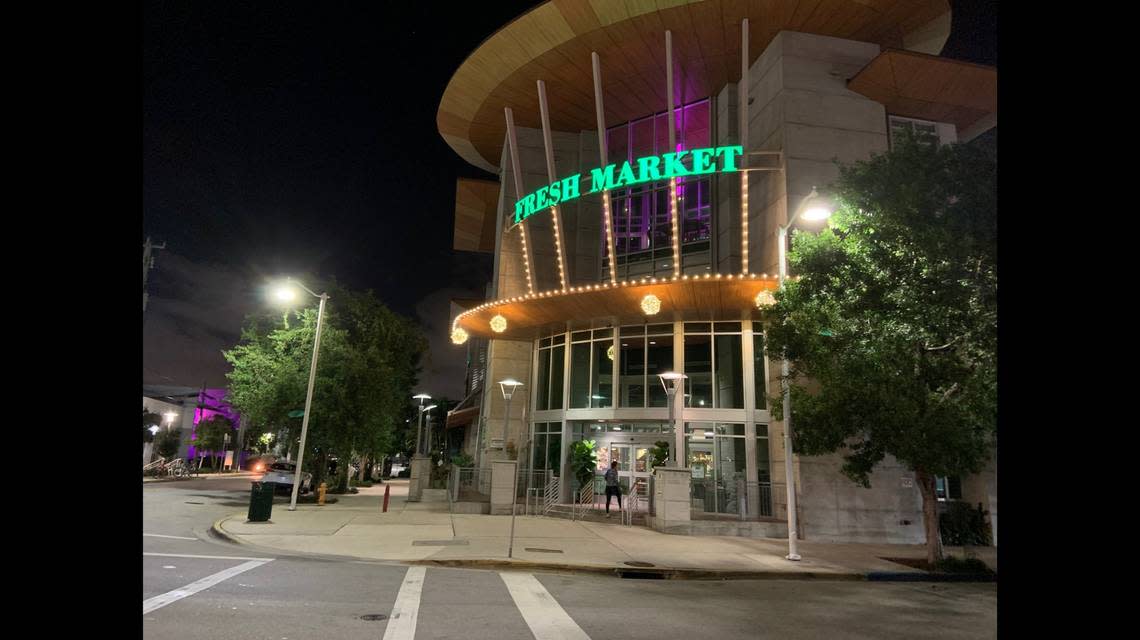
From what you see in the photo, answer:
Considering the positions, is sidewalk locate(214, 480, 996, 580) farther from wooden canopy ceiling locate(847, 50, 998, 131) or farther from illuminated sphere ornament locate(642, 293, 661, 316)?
wooden canopy ceiling locate(847, 50, 998, 131)

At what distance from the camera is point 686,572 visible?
12.0 m

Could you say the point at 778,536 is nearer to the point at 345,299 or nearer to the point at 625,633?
the point at 625,633

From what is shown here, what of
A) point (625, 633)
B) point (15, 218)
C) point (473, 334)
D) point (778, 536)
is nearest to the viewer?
point (15, 218)

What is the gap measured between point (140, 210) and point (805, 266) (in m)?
15.2

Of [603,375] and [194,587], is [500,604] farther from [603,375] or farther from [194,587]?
[603,375]

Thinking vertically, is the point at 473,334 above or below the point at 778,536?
above

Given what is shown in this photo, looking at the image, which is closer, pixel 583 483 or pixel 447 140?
pixel 583 483

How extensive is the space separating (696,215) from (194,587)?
23371 mm

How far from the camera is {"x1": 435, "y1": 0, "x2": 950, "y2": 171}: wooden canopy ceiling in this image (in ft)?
76.9

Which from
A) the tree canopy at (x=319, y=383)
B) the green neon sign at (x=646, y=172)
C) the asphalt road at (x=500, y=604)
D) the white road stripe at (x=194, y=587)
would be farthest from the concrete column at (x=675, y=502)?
the tree canopy at (x=319, y=383)

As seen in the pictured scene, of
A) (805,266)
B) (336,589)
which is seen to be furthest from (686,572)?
(805,266)

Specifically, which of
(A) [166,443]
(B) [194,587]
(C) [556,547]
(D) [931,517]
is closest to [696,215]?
(D) [931,517]

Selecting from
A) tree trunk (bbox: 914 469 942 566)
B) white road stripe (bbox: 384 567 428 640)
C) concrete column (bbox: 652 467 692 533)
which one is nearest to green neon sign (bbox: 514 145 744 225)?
concrete column (bbox: 652 467 692 533)

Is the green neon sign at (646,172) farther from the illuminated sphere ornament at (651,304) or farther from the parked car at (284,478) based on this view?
the parked car at (284,478)
